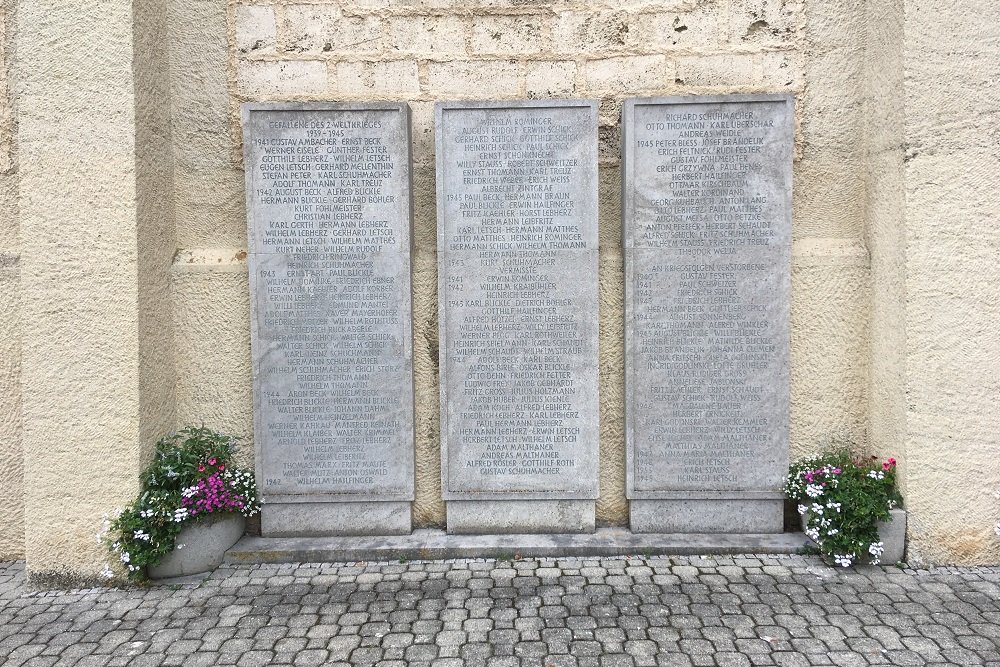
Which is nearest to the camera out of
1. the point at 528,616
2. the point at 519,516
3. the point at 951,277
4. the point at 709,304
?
the point at 528,616

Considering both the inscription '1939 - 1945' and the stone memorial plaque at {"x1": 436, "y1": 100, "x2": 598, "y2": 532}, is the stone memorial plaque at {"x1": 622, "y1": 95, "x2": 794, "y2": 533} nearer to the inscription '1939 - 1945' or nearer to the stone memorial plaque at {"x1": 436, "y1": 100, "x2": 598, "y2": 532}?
the stone memorial plaque at {"x1": 436, "y1": 100, "x2": 598, "y2": 532}

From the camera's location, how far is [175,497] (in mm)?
3664

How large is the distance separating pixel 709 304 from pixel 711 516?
1352 mm

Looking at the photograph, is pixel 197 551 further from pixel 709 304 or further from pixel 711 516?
pixel 709 304

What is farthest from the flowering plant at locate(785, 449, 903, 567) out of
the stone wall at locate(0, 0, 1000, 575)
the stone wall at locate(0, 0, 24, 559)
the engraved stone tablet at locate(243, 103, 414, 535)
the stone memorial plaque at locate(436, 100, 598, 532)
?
the stone wall at locate(0, 0, 24, 559)

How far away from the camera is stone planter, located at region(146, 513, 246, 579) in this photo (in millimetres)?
3676

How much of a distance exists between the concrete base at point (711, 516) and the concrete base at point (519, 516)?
38cm

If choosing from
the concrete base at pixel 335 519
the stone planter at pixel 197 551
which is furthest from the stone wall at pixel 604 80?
the stone planter at pixel 197 551

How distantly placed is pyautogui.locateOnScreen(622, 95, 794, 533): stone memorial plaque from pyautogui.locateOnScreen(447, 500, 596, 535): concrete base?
36cm

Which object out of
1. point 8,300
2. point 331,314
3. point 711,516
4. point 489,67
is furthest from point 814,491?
point 8,300

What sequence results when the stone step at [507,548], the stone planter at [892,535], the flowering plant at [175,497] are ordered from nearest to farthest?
the flowering plant at [175,497] → the stone planter at [892,535] → the stone step at [507,548]

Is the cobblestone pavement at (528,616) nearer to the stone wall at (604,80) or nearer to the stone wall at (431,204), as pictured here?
the stone wall at (431,204)

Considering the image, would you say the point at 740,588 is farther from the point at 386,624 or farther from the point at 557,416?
the point at 386,624

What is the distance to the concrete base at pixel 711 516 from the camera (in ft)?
13.0
